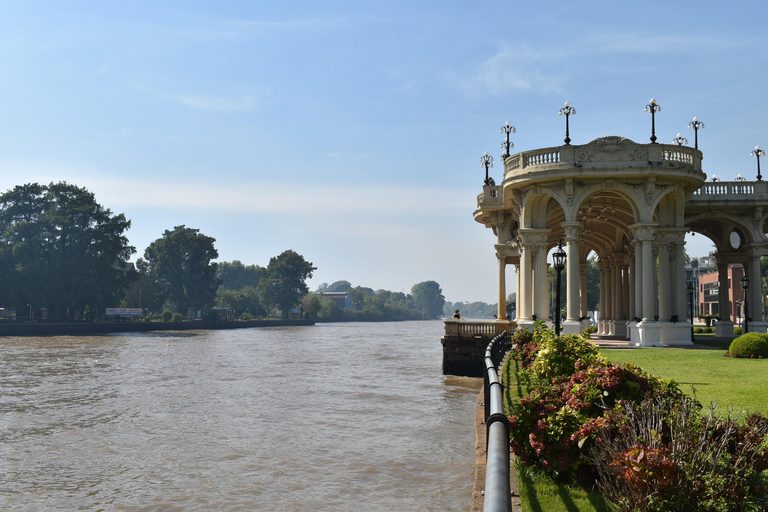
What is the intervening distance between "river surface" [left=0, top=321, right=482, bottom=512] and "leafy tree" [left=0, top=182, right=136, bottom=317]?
55558 millimetres

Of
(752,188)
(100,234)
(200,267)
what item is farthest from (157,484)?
(200,267)

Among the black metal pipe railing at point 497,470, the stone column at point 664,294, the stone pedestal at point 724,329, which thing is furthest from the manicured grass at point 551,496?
the stone pedestal at point 724,329

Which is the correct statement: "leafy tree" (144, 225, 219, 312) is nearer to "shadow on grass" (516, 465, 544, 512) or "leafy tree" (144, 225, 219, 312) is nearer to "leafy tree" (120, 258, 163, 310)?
"leafy tree" (120, 258, 163, 310)

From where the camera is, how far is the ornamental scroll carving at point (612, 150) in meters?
31.2

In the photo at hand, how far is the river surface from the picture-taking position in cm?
1230

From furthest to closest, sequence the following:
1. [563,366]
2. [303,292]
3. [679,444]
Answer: [303,292]
[563,366]
[679,444]

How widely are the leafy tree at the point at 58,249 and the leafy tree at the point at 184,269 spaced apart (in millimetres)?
31636

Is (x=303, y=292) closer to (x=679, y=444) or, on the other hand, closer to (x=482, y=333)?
(x=482, y=333)

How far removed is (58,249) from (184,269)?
1541 inches

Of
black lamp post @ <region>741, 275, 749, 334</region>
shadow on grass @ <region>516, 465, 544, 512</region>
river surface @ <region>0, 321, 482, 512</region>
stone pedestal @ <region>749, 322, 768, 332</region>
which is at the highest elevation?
black lamp post @ <region>741, 275, 749, 334</region>

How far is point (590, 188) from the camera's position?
31.7m

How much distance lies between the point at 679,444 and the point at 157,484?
10857 mm

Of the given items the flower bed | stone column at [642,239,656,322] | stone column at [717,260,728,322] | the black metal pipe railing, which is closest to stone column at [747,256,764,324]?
stone column at [717,260,728,322]

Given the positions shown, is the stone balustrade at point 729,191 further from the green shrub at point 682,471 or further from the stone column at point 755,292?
the green shrub at point 682,471
